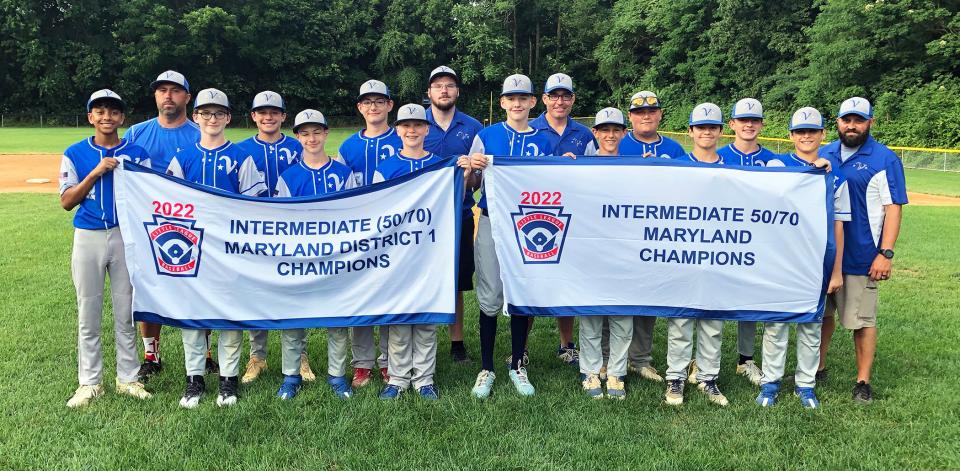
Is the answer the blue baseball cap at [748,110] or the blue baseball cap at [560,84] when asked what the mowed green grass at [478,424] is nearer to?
the blue baseball cap at [748,110]

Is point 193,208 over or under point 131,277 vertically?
over

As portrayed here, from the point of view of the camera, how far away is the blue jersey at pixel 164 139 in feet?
16.8

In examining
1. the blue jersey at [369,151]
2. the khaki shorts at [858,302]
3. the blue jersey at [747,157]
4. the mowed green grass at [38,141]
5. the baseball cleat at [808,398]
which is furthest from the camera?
the mowed green grass at [38,141]

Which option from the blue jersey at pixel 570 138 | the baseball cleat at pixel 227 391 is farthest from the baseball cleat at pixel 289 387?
the blue jersey at pixel 570 138

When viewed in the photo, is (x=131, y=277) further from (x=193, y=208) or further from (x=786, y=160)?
(x=786, y=160)

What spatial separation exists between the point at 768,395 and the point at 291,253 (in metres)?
3.75

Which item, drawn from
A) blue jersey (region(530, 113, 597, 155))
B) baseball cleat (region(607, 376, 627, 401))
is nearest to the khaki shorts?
baseball cleat (region(607, 376, 627, 401))

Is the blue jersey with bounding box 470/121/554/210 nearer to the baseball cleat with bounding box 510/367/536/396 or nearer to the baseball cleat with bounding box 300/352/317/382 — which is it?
the baseball cleat with bounding box 510/367/536/396

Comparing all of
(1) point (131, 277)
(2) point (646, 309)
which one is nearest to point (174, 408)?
(1) point (131, 277)

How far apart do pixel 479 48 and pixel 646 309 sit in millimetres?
53250

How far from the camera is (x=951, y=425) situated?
4.34 metres

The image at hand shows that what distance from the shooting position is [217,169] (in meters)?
4.81

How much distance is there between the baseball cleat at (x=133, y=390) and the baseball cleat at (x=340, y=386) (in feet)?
4.42

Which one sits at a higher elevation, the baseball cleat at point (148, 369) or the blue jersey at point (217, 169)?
the blue jersey at point (217, 169)
